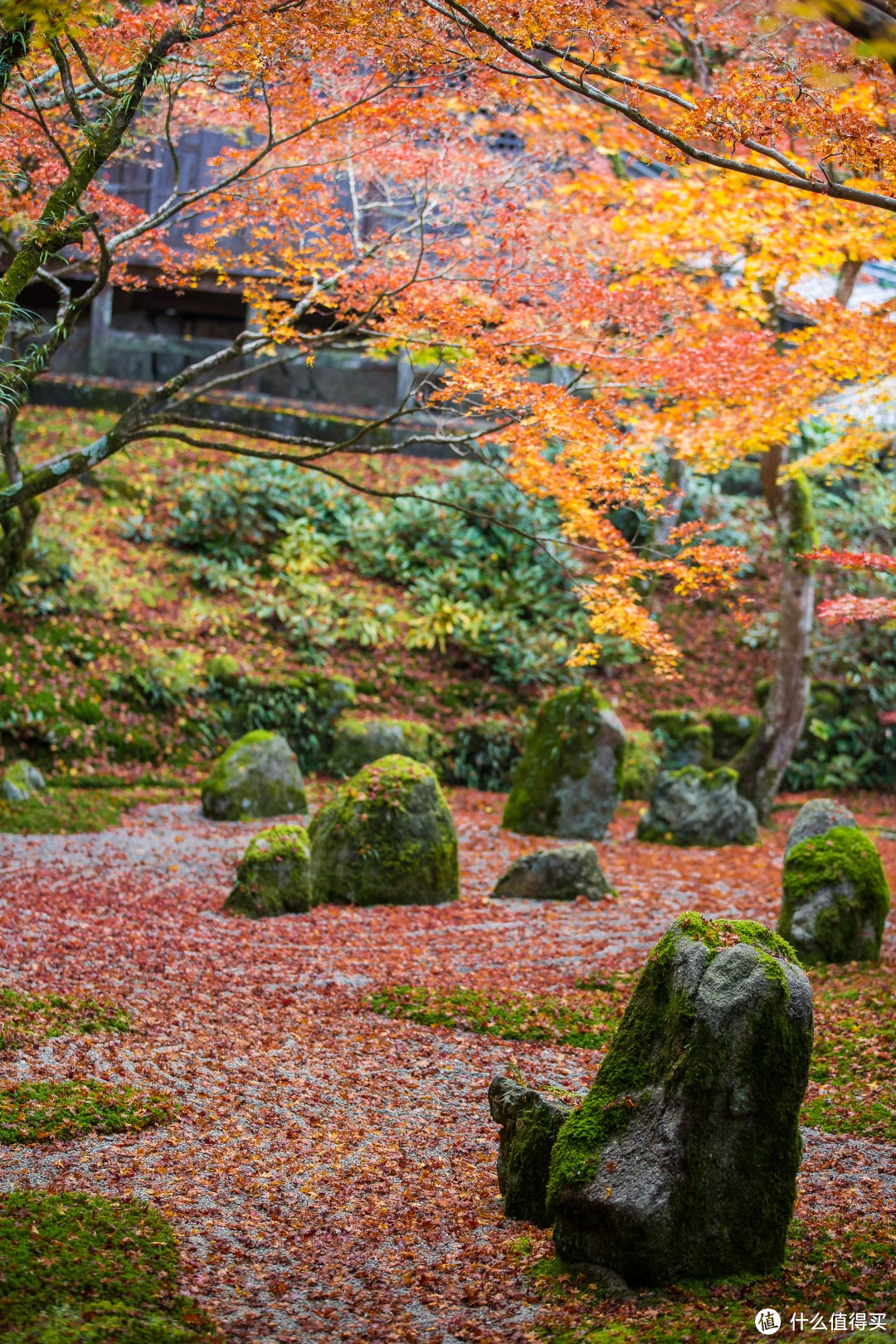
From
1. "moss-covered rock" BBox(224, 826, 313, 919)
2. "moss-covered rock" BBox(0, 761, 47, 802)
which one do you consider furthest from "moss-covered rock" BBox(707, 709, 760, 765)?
"moss-covered rock" BBox(0, 761, 47, 802)

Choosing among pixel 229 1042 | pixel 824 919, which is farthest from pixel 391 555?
pixel 229 1042

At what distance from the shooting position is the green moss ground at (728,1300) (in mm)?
3275

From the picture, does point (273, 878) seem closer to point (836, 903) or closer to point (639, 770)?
point (836, 903)

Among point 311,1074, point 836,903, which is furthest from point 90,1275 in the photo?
point 836,903

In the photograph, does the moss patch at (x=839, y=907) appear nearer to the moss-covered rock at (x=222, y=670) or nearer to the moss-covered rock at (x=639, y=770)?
the moss-covered rock at (x=639, y=770)

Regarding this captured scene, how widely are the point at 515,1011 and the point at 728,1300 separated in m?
3.41

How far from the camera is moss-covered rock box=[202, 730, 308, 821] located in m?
12.5

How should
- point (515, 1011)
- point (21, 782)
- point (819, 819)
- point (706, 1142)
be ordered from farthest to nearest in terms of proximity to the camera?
point (21, 782) < point (819, 819) < point (515, 1011) < point (706, 1142)

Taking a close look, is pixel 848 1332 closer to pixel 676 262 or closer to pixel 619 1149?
pixel 619 1149

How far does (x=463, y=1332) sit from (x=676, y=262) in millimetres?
11247

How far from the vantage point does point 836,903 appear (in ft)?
25.7

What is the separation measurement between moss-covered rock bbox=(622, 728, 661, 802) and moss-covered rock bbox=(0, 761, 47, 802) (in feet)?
26.9

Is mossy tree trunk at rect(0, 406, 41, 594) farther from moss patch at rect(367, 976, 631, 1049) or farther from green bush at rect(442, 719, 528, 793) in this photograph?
moss patch at rect(367, 976, 631, 1049)

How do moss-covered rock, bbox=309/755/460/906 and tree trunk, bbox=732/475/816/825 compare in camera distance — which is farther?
tree trunk, bbox=732/475/816/825
